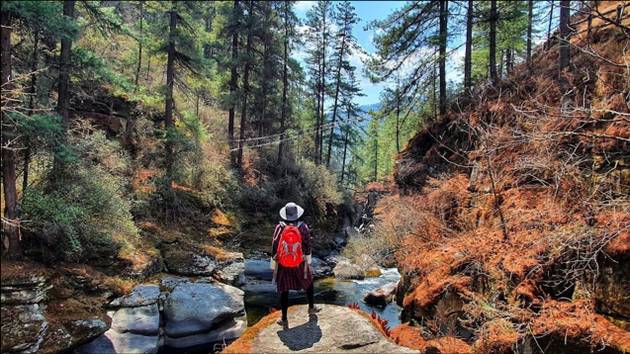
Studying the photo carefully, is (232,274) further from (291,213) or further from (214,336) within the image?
(291,213)

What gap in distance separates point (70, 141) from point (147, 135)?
7.81 meters

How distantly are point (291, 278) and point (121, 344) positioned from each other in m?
4.27

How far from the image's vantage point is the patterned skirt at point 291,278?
564cm

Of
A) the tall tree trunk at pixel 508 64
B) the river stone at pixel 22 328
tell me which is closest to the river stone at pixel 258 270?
the river stone at pixel 22 328

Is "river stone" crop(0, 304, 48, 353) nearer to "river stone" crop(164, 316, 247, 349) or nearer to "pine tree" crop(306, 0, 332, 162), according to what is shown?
"river stone" crop(164, 316, 247, 349)

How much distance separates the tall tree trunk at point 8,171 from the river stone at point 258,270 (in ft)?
27.2

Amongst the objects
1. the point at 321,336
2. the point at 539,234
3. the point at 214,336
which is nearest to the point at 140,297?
the point at 214,336

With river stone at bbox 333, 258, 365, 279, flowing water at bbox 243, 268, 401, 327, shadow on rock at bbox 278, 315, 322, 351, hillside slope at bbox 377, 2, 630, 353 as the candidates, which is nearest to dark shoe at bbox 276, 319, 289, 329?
shadow on rock at bbox 278, 315, 322, 351

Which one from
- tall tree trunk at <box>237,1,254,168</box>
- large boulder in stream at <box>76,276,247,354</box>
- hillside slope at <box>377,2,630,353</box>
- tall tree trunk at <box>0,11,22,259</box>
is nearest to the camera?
hillside slope at <box>377,2,630,353</box>

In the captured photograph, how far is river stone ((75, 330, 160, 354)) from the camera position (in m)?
7.26

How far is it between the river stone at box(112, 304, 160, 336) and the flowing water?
268 centimetres

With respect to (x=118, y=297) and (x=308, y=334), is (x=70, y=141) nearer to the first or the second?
(x=118, y=297)

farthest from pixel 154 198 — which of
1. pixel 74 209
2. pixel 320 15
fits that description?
pixel 320 15

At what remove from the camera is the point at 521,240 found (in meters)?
6.87
